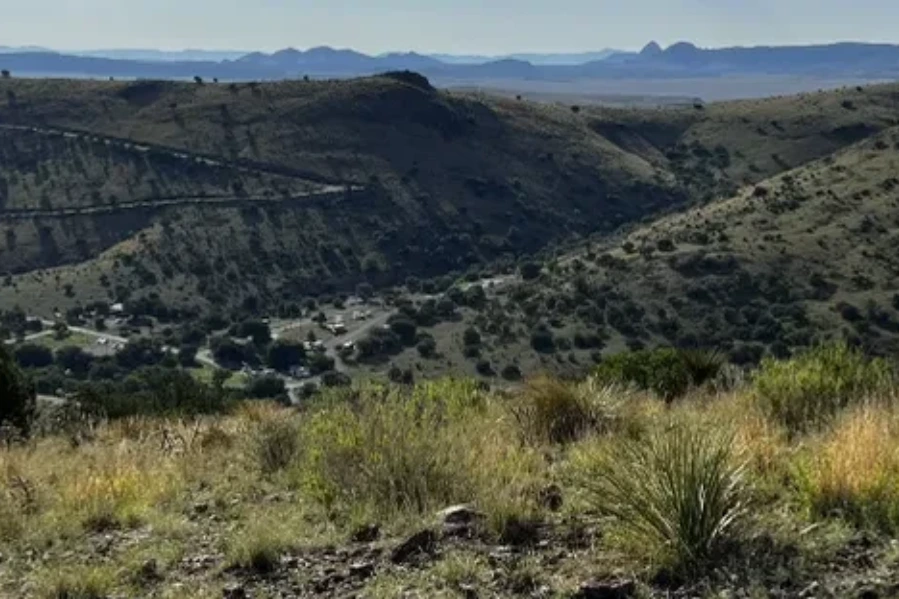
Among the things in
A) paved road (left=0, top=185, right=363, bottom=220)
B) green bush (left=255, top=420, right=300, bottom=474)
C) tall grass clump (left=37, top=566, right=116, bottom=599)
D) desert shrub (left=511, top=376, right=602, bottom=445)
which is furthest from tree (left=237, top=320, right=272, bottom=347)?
tall grass clump (left=37, top=566, right=116, bottom=599)

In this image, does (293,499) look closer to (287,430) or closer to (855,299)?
(287,430)

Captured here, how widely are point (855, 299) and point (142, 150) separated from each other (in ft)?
248

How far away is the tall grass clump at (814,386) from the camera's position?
28.0 feet

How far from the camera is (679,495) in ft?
17.3

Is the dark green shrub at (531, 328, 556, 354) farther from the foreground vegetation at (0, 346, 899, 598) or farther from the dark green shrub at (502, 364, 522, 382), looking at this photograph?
the foreground vegetation at (0, 346, 899, 598)

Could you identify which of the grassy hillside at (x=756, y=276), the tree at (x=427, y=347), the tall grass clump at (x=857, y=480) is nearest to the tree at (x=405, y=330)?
the tree at (x=427, y=347)

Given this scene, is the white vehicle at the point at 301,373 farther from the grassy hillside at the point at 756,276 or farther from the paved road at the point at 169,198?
the paved road at the point at 169,198

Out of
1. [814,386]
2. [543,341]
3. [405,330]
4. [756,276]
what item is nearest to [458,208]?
[405,330]

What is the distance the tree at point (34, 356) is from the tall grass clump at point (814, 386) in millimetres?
62130

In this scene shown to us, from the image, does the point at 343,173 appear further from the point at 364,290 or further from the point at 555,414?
the point at 555,414

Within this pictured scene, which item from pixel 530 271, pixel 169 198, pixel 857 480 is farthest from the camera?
pixel 169 198

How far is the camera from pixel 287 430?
8883mm

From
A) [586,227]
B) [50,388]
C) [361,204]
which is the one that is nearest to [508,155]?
[586,227]

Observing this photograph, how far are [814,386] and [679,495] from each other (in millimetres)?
4193
